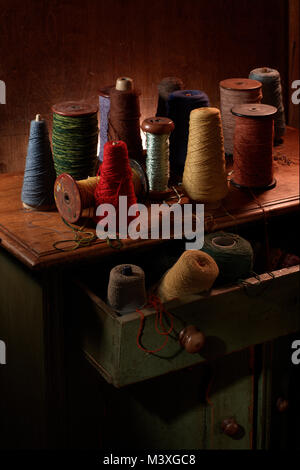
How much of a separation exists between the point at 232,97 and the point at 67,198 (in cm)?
70

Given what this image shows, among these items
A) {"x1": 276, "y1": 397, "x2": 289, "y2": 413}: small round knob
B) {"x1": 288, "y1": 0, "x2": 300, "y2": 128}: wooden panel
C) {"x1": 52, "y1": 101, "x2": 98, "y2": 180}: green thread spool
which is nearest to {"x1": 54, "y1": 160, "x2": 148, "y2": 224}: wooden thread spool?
{"x1": 52, "y1": 101, "x2": 98, "y2": 180}: green thread spool

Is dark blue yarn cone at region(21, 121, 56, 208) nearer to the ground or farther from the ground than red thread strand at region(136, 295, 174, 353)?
farther from the ground

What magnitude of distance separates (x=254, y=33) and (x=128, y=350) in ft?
4.84

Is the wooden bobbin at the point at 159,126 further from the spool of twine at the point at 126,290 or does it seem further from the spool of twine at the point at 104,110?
the spool of twine at the point at 126,290

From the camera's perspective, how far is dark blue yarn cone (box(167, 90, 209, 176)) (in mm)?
2223

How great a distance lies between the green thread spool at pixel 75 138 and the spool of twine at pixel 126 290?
37cm

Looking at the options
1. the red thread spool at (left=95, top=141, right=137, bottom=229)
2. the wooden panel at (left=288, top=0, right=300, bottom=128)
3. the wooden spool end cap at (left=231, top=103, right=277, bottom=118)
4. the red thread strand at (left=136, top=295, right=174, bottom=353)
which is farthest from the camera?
the wooden panel at (left=288, top=0, right=300, bottom=128)

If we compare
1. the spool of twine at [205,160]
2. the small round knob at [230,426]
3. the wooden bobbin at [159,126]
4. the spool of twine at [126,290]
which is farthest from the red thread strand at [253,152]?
the small round knob at [230,426]

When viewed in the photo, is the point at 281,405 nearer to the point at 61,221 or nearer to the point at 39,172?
the point at 61,221

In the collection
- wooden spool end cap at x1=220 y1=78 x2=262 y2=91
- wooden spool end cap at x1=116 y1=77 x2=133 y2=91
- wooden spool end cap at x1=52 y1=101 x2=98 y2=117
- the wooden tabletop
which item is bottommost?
the wooden tabletop

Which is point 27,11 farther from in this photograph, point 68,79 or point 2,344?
point 2,344

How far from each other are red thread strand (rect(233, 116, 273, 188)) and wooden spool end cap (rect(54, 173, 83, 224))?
1.73 feet

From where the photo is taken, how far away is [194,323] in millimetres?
1856

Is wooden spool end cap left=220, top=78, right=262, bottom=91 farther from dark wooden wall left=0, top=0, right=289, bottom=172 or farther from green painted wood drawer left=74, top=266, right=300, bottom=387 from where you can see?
green painted wood drawer left=74, top=266, right=300, bottom=387
